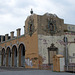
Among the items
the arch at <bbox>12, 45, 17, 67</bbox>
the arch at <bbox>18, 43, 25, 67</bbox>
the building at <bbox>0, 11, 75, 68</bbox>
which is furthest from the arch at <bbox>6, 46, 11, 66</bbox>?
the building at <bbox>0, 11, 75, 68</bbox>

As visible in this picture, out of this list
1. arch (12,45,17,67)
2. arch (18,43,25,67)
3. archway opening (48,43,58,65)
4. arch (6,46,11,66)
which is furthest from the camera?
arch (6,46,11,66)

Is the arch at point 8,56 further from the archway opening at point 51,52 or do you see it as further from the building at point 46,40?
the archway opening at point 51,52

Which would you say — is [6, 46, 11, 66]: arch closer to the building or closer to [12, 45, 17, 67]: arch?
[12, 45, 17, 67]: arch

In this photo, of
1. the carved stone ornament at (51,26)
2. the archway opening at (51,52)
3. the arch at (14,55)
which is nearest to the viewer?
the archway opening at (51,52)

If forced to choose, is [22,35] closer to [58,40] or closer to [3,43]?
[58,40]

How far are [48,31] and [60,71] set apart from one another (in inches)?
470

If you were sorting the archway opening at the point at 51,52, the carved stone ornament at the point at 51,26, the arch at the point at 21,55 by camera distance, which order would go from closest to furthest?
the archway opening at the point at 51,52 < the carved stone ornament at the point at 51,26 < the arch at the point at 21,55

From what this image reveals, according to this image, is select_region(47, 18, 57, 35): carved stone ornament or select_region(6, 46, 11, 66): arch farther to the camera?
select_region(6, 46, 11, 66): arch

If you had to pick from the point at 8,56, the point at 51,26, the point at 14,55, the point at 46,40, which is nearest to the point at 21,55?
the point at 14,55

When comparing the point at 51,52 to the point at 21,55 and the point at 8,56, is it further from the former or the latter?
the point at 8,56

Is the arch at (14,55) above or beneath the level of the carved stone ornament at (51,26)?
beneath

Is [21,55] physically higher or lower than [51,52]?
lower

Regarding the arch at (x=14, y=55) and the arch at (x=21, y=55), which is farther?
the arch at (x=14, y=55)

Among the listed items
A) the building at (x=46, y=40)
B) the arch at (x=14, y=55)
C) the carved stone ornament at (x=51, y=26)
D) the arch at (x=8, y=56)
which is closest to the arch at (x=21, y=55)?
the building at (x=46, y=40)
